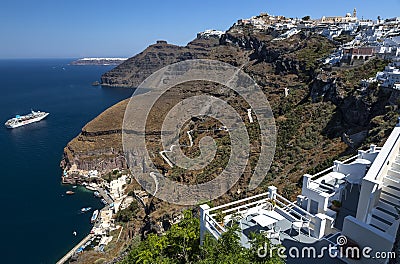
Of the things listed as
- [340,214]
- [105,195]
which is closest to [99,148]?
[105,195]

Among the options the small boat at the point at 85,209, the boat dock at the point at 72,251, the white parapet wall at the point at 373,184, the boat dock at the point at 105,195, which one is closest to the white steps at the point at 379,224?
the white parapet wall at the point at 373,184

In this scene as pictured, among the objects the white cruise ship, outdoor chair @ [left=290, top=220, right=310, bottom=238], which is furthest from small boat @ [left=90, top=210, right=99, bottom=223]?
the white cruise ship

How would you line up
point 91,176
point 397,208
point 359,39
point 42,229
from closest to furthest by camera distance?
Answer: point 397,208
point 42,229
point 91,176
point 359,39

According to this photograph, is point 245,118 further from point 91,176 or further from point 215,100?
point 91,176

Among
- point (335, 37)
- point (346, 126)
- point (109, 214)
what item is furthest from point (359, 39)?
point (109, 214)

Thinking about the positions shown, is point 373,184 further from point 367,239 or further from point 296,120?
point 296,120

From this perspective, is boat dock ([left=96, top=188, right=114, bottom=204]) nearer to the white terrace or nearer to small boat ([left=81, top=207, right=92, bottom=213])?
small boat ([left=81, top=207, right=92, bottom=213])

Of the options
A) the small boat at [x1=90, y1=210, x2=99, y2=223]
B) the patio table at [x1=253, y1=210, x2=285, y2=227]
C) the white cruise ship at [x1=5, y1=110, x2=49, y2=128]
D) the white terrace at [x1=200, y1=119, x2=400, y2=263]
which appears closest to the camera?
the white terrace at [x1=200, y1=119, x2=400, y2=263]

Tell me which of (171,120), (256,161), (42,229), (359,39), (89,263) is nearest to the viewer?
(89,263)
